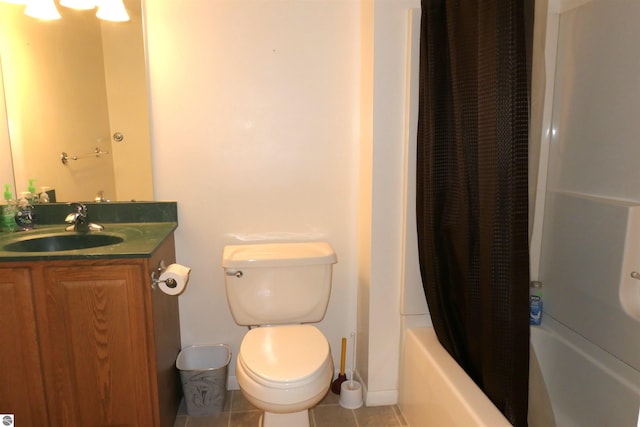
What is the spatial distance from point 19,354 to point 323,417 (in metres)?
1.30

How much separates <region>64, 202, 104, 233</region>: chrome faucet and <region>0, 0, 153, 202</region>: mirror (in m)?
0.07

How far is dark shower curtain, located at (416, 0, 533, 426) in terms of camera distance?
1208 mm

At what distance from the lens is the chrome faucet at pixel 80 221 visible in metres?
1.90

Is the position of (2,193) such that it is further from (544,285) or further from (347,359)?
(544,285)

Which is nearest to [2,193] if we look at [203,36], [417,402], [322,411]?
[203,36]

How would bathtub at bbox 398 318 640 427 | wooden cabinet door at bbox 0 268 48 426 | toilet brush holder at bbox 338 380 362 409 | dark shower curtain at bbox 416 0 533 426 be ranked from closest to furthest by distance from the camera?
1. dark shower curtain at bbox 416 0 533 426
2. bathtub at bbox 398 318 640 427
3. wooden cabinet door at bbox 0 268 48 426
4. toilet brush holder at bbox 338 380 362 409

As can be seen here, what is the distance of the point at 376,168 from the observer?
1.89 meters

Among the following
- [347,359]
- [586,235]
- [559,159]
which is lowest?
[347,359]

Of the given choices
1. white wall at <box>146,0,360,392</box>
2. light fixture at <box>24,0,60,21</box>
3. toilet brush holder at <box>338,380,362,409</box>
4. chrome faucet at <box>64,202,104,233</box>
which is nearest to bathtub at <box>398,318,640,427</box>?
toilet brush holder at <box>338,380,362,409</box>

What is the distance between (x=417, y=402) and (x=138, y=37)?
2020 mm

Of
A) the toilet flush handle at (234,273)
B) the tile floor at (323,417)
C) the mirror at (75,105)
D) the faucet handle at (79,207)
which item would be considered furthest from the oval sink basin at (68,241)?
the tile floor at (323,417)

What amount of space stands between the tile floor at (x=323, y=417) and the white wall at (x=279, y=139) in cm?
9

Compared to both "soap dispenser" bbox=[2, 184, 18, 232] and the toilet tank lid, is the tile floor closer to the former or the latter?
the toilet tank lid

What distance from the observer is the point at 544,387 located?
156 centimetres
